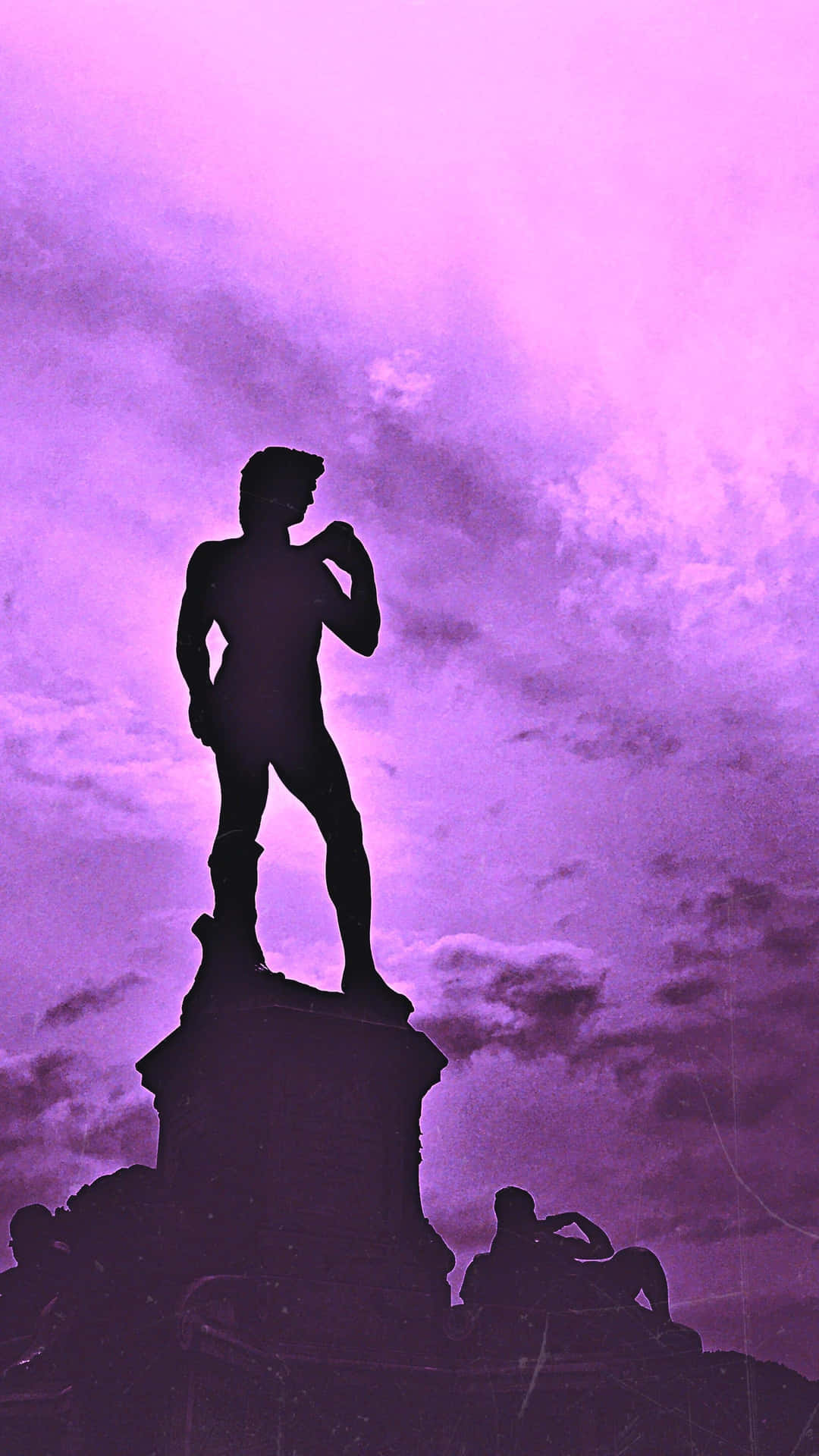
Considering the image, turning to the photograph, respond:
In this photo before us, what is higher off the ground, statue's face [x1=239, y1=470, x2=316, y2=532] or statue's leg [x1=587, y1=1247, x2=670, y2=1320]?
statue's face [x1=239, y1=470, x2=316, y2=532]

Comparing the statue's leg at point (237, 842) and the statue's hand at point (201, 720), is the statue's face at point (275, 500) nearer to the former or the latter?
the statue's hand at point (201, 720)

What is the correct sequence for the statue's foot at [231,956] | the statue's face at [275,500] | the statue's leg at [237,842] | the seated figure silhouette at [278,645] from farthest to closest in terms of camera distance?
1. the statue's face at [275,500]
2. the seated figure silhouette at [278,645]
3. the statue's leg at [237,842]
4. the statue's foot at [231,956]

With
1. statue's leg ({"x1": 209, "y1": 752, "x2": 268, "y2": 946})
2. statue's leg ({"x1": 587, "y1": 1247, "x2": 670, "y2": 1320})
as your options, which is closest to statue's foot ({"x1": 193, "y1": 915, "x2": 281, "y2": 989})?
statue's leg ({"x1": 209, "y1": 752, "x2": 268, "y2": 946})

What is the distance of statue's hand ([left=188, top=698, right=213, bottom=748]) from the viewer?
11.0m

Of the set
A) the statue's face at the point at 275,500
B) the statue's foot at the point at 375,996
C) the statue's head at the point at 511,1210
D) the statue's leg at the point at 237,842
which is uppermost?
the statue's face at the point at 275,500

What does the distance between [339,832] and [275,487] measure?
2.38 m

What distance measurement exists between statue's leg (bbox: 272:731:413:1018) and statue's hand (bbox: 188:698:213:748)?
18.6 inches

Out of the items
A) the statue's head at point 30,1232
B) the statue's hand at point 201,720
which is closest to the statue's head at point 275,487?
the statue's hand at point 201,720

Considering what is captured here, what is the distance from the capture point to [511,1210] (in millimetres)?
10508

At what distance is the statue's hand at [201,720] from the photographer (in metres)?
11.0

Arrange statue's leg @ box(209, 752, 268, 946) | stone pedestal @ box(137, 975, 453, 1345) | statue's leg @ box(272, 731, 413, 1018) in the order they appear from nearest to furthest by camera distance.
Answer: stone pedestal @ box(137, 975, 453, 1345) → statue's leg @ box(209, 752, 268, 946) → statue's leg @ box(272, 731, 413, 1018)

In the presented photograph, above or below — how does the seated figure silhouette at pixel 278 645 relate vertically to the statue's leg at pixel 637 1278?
above

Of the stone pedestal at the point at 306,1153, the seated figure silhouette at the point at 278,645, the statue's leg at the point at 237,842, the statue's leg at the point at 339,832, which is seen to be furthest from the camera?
the seated figure silhouette at the point at 278,645

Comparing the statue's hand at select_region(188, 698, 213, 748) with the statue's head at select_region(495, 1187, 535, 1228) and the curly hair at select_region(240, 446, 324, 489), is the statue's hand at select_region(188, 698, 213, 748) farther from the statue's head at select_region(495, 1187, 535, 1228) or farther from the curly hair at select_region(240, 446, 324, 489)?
the statue's head at select_region(495, 1187, 535, 1228)
